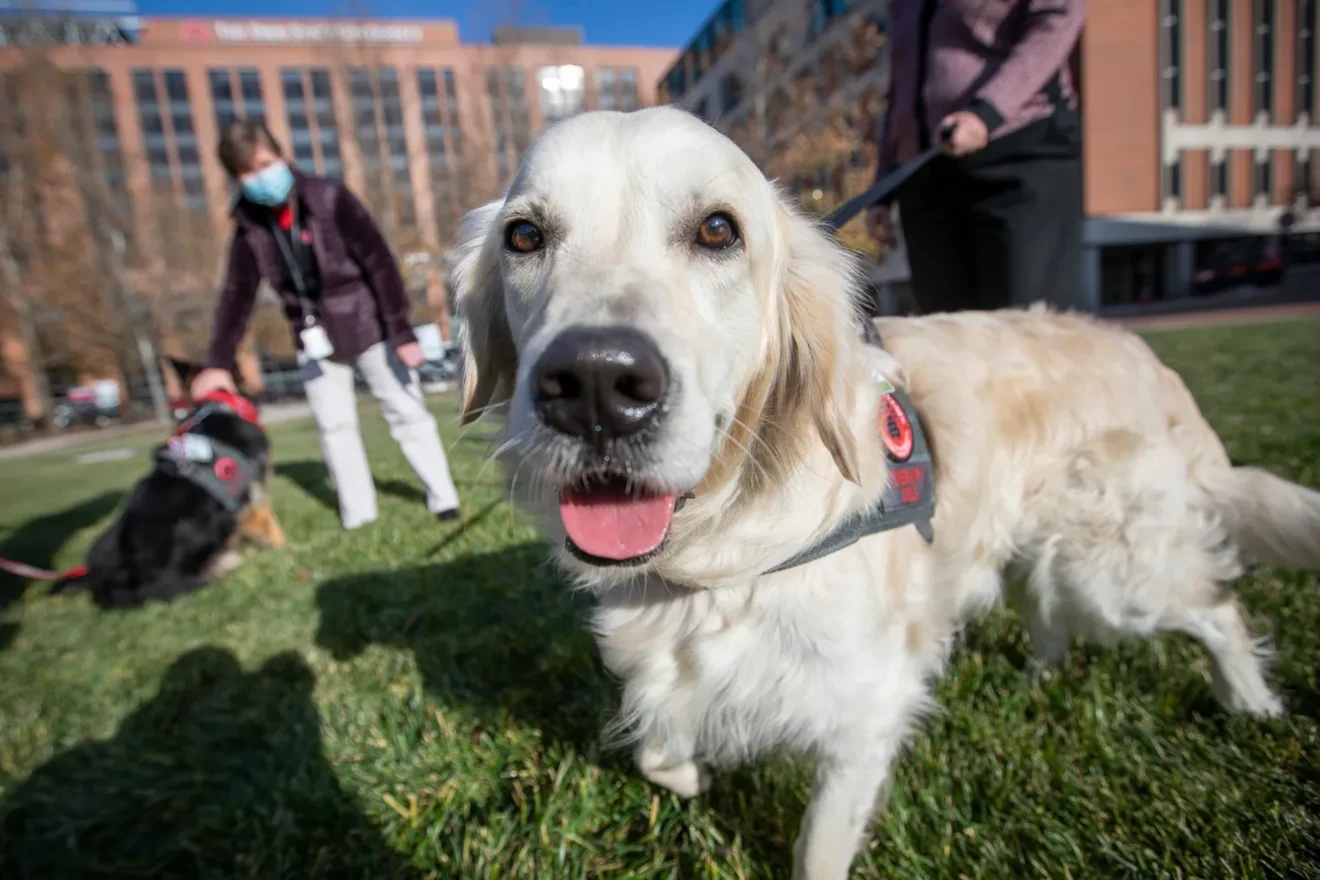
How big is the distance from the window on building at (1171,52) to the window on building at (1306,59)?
564 cm

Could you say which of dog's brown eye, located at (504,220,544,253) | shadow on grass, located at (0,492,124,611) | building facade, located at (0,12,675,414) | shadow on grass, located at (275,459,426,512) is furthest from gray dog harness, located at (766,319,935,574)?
building facade, located at (0,12,675,414)

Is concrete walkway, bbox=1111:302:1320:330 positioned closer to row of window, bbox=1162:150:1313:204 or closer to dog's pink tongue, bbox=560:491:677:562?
row of window, bbox=1162:150:1313:204

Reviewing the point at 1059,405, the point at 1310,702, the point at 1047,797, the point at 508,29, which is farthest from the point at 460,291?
the point at 508,29

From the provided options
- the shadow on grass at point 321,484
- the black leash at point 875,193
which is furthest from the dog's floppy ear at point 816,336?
the shadow on grass at point 321,484

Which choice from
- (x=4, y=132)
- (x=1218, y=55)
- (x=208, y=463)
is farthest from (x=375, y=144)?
(x=1218, y=55)

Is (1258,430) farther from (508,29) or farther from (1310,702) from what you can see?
(508,29)

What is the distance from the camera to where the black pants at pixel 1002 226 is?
239 centimetres

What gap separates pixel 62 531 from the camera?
6.54 meters

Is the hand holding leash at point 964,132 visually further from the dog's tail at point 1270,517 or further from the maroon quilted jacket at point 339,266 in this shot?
the maroon quilted jacket at point 339,266

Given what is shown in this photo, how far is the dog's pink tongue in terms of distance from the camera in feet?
4.31

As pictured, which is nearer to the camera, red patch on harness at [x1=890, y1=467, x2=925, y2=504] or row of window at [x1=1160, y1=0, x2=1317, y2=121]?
red patch on harness at [x1=890, y1=467, x2=925, y2=504]

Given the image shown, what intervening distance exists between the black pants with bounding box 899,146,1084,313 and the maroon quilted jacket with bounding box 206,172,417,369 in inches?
123

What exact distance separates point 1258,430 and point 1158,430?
11.3ft

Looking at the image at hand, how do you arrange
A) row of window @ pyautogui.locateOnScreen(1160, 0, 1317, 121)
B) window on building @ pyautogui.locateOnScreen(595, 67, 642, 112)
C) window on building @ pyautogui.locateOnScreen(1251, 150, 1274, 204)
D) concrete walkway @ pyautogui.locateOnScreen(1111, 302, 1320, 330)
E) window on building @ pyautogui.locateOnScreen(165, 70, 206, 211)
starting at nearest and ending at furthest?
concrete walkway @ pyautogui.locateOnScreen(1111, 302, 1320, 330) → window on building @ pyautogui.locateOnScreen(595, 67, 642, 112) → row of window @ pyautogui.locateOnScreen(1160, 0, 1317, 121) → window on building @ pyautogui.locateOnScreen(1251, 150, 1274, 204) → window on building @ pyautogui.locateOnScreen(165, 70, 206, 211)
